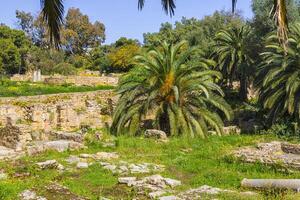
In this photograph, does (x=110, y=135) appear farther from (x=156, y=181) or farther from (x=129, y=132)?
(x=156, y=181)

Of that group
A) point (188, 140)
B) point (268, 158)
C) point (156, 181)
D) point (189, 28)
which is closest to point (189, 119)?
point (188, 140)

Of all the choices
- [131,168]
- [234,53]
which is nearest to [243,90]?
[234,53]

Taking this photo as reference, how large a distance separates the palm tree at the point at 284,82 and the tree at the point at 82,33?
169 feet

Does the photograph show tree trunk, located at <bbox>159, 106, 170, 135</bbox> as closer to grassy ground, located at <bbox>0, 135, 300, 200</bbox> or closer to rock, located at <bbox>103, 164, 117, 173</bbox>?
grassy ground, located at <bbox>0, 135, 300, 200</bbox>

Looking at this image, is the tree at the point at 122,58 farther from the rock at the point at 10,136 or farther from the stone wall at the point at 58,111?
the rock at the point at 10,136

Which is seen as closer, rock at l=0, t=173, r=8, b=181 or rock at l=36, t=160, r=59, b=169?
rock at l=0, t=173, r=8, b=181

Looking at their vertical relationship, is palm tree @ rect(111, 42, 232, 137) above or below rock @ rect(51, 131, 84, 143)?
above

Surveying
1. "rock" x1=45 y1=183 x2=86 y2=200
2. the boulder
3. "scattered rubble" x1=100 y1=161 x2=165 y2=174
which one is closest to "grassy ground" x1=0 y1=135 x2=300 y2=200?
"rock" x1=45 y1=183 x2=86 y2=200

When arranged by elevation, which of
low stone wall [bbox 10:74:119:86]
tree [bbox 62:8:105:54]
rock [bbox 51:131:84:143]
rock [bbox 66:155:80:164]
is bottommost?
rock [bbox 66:155:80:164]

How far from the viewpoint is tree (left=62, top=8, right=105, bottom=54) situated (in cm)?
7262

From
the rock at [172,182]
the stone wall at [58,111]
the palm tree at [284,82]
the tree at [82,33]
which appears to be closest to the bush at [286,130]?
the palm tree at [284,82]

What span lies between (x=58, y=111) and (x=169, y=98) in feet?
26.9

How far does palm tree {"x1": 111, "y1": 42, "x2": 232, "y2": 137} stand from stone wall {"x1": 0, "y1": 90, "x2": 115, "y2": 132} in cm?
485

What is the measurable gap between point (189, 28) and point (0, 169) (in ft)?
163
